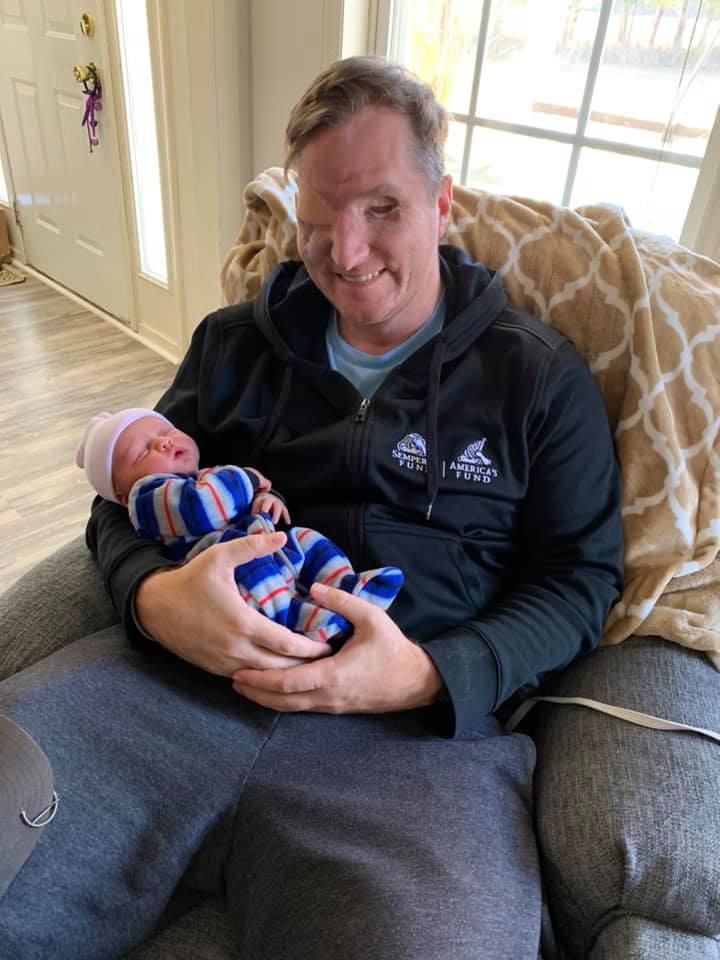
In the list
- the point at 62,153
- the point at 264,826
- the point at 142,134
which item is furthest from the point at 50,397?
the point at 264,826

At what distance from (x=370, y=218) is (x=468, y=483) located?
382mm

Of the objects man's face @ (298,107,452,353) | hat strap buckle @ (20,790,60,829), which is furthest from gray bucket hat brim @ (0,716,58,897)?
man's face @ (298,107,452,353)

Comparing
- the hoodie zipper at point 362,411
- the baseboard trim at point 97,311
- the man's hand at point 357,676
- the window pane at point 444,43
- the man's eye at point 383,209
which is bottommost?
the baseboard trim at point 97,311

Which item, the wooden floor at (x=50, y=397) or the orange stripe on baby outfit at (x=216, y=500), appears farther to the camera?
the wooden floor at (x=50, y=397)

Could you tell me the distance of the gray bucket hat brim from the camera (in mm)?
704

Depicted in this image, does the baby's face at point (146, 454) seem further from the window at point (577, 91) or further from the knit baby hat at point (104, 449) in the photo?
the window at point (577, 91)

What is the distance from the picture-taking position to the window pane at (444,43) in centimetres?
183

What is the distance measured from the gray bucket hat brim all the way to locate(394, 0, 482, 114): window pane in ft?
5.66

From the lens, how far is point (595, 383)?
107 cm

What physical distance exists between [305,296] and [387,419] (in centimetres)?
25

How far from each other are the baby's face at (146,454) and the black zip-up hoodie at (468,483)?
0.06m

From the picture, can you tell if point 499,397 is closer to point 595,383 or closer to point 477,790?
point 595,383

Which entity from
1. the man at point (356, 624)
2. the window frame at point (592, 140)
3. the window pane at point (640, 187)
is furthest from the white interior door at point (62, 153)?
the man at point (356, 624)

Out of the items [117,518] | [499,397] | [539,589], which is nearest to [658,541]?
[539,589]
